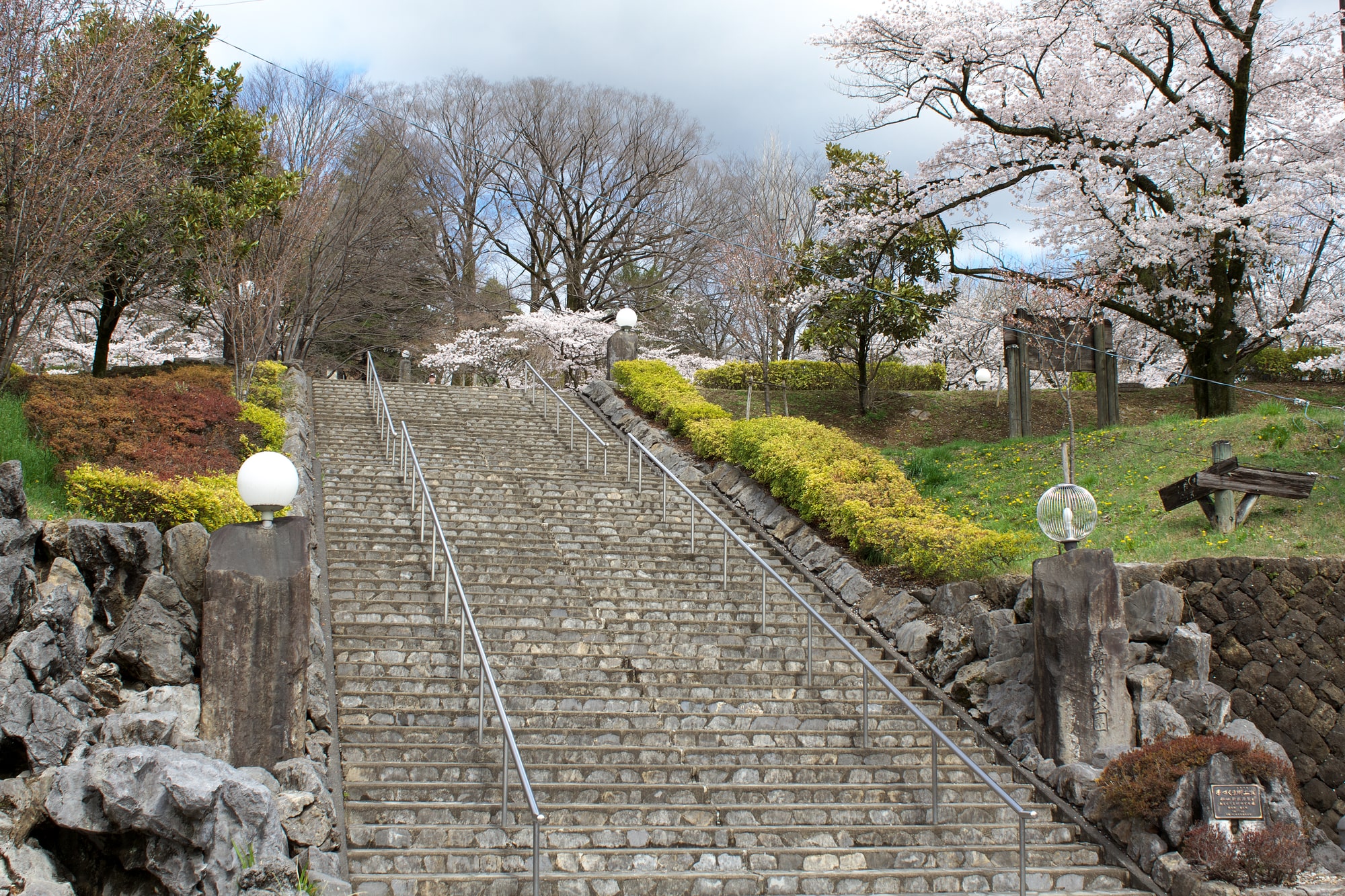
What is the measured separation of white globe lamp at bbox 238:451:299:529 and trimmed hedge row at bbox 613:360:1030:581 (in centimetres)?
634

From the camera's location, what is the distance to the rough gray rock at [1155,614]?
9055 millimetres

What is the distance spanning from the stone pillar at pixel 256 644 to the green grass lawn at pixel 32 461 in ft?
8.34

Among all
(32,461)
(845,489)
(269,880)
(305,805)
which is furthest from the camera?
(845,489)

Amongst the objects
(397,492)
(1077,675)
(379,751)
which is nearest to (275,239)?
(397,492)

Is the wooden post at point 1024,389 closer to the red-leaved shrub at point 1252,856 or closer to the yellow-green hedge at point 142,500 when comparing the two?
the red-leaved shrub at point 1252,856

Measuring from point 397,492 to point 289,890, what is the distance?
24.3ft

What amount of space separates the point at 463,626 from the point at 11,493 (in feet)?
10.8

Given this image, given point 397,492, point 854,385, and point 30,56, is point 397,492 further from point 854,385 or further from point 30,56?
point 854,385

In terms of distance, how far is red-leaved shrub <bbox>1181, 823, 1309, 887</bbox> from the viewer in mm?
6770

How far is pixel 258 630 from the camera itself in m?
6.98

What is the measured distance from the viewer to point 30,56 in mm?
9242

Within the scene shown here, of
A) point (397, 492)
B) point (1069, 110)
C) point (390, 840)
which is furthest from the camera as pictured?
point (1069, 110)

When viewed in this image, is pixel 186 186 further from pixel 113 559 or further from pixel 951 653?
pixel 951 653

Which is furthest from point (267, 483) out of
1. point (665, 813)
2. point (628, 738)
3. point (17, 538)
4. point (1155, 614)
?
point (1155, 614)
